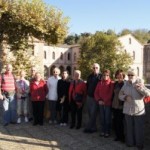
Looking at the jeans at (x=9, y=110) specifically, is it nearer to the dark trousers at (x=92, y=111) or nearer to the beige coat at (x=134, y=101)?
the dark trousers at (x=92, y=111)

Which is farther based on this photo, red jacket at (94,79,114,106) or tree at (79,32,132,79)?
tree at (79,32,132,79)

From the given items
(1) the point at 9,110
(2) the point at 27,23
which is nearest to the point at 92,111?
(1) the point at 9,110

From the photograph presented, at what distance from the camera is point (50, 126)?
10797 millimetres

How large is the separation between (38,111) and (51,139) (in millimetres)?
2045

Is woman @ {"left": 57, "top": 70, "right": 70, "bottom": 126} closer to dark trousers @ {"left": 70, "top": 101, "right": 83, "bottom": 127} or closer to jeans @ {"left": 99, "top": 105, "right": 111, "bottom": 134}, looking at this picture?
dark trousers @ {"left": 70, "top": 101, "right": 83, "bottom": 127}

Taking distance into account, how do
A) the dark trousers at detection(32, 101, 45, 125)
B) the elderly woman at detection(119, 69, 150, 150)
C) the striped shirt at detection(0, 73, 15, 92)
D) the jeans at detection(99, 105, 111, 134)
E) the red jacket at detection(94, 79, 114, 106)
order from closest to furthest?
the elderly woman at detection(119, 69, 150, 150) → the red jacket at detection(94, 79, 114, 106) → the jeans at detection(99, 105, 111, 134) → the striped shirt at detection(0, 73, 15, 92) → the dark trousers at detection(32, 101, 45, 125)

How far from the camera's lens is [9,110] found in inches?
434

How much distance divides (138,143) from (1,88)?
14.6ft

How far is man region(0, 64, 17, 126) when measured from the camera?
423 inches

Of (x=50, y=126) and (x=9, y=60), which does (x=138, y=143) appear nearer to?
(x=50, y=126)

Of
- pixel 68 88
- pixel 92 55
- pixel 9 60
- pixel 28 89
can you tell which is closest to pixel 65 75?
pixel 68 88

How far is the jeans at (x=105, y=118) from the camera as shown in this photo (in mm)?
9289

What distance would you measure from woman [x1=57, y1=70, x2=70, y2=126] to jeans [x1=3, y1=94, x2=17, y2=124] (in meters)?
1.36

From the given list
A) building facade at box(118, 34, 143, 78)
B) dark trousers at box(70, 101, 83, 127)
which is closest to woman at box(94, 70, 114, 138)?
dark trousers at box(70, 101, 83, 127)
